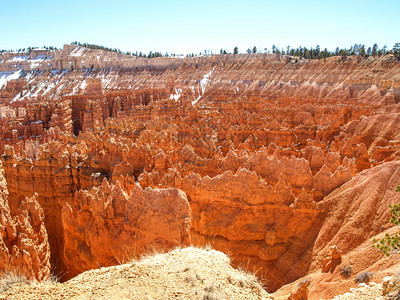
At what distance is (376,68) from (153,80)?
52.0 metres

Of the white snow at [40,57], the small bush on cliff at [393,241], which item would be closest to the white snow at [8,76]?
the white snow at [40,57]

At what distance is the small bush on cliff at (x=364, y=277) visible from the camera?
776 cm

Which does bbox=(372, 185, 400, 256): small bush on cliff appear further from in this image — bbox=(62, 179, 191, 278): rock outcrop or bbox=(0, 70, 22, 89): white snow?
bbox=(0, 70, 22, 89): white snow

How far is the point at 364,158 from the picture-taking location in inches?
821

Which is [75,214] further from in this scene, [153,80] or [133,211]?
[153,80]

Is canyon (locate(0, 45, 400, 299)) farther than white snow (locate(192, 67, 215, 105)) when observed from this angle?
No

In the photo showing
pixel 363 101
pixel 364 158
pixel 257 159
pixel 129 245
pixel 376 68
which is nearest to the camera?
pixel 129 245

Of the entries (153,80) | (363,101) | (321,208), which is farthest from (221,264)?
(153,80)

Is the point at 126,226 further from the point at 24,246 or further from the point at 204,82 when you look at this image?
the point at 204,82

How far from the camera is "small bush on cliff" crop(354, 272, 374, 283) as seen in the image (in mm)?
7764

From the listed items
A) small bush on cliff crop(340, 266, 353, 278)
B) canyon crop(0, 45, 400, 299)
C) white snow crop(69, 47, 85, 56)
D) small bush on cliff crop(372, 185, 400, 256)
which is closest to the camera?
small bush on cliff crop(372, 185, 400, 256)

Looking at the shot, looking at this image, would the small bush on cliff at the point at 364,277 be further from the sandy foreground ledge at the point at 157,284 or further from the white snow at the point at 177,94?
the white snow at the point at 177,94

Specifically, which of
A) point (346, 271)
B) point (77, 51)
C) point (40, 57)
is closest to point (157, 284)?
point (346, 271)

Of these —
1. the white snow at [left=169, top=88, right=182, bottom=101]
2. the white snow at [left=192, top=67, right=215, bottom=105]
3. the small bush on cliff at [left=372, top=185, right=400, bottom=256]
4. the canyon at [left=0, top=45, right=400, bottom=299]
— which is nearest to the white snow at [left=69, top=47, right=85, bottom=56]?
the white snow at [left=192, top=67, right=215, bottom=105]
